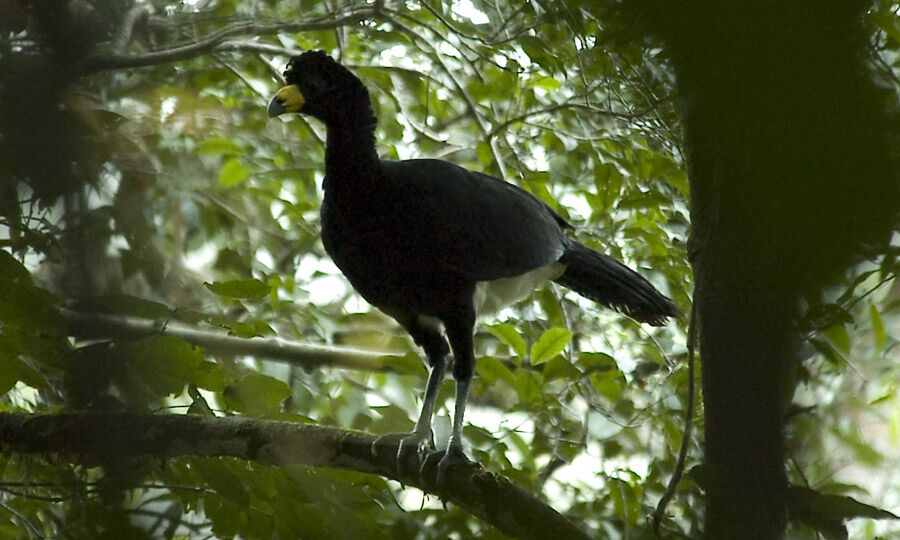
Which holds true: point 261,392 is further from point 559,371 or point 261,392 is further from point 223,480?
point 559,371

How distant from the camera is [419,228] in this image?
10.2 ft

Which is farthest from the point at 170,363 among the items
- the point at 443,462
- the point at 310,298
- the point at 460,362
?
the point at 310,298

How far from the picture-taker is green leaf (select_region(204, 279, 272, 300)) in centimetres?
208

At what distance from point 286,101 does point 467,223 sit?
2.51 ft

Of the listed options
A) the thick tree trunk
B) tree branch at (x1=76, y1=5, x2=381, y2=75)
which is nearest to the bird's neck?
tree branch at (x1=76, y1=5, x2=381, y2=75)

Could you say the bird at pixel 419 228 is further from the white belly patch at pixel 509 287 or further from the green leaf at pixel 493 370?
the green leaf at pixel 493 370

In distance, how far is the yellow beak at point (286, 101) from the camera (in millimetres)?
3064

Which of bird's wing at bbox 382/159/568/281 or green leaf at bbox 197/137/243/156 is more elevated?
green leaf at bbox 197/137/243/156

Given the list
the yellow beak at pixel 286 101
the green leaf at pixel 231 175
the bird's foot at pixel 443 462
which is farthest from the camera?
the green leaf at pixel 231 175

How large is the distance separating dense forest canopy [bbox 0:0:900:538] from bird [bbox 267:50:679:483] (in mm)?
207

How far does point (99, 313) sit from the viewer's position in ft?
1.76

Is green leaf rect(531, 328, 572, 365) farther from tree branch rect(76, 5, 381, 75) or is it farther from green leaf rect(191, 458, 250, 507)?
tree branch rect(76, 5, 381, 75)

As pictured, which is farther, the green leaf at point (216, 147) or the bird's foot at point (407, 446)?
the green leaf at point (216, 147)

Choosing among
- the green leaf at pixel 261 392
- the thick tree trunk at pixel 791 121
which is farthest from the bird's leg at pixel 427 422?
the thick tree trunk at pixel 791 121
